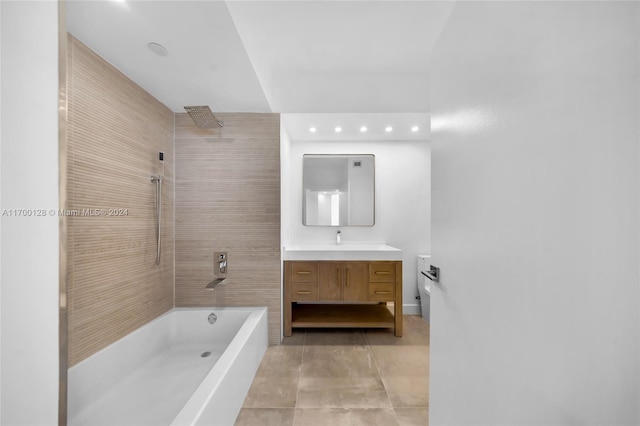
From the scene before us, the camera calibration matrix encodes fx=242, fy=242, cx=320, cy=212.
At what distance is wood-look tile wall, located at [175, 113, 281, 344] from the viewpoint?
2.27 metres

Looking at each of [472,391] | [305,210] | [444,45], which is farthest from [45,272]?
[305,210]

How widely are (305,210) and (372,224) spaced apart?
2.91 feet

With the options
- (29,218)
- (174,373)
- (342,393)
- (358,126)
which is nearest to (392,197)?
(358,126)

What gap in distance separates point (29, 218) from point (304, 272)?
6.75 feet

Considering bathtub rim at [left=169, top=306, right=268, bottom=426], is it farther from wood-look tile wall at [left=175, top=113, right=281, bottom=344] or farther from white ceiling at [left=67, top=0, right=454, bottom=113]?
white ceiling at [left=67, top=0, right=454, bottom=113]

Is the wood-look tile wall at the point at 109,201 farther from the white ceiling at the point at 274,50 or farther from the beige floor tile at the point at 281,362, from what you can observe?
the beige floor tile at the point at 281,362

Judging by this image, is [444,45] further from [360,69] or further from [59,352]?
[59,352]

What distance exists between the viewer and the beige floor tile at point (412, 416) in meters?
1.43

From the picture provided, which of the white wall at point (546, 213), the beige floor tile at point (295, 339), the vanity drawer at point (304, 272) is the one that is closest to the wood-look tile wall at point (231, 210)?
the beige floor tile at point (295, 339)

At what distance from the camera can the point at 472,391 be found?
818 millimetres

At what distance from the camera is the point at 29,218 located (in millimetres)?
522

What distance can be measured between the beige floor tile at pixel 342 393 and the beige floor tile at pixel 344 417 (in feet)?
0.13

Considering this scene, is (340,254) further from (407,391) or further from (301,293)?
(407,391)

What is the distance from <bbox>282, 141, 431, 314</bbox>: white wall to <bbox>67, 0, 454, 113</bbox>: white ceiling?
874mm
